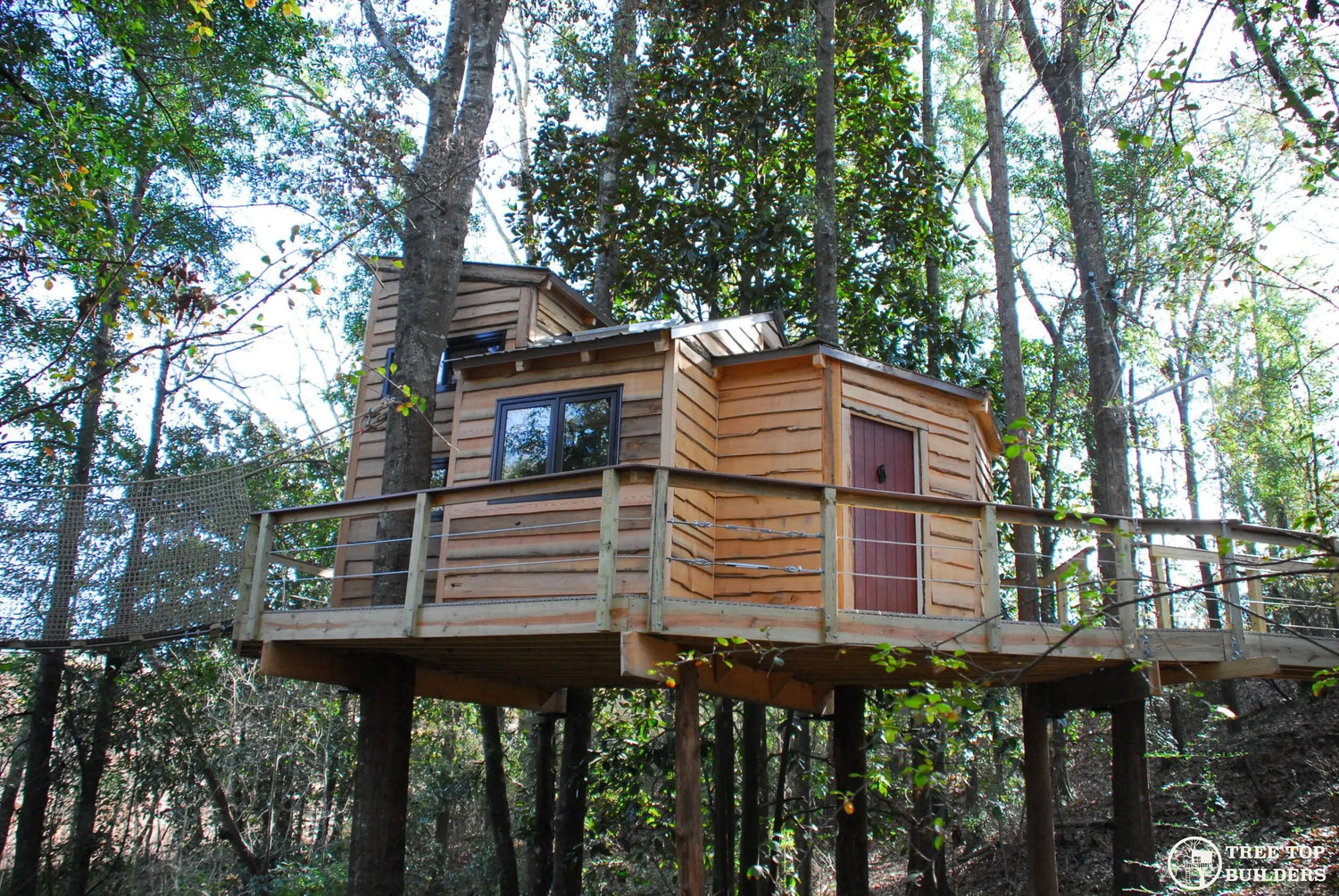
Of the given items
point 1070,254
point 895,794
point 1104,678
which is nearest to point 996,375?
point 1070,254

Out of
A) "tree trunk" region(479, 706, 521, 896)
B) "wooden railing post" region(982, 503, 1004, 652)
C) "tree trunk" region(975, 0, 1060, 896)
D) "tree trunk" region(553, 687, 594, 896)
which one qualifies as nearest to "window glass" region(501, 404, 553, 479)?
"tree trunk" region(553, 687, 594, 896)

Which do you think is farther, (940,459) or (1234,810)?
(1234,810)

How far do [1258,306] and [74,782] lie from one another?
30434 mm

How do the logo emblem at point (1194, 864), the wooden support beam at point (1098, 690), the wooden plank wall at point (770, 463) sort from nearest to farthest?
the wooden support beam at point (1098, 690), the wooden plank wall at point (770, 463), the logo emblem at point (1194, 864)

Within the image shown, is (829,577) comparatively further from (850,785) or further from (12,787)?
(12,787)

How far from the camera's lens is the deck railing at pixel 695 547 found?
23.4 ft

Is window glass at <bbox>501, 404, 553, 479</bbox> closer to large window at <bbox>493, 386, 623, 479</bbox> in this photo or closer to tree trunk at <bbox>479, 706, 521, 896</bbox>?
large window at <bbox>493, 386, 623, 479</bbox>

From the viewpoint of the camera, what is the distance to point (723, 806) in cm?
1337

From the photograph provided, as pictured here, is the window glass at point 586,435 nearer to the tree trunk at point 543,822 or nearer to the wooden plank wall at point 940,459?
the wooden plank wall at point 940,459

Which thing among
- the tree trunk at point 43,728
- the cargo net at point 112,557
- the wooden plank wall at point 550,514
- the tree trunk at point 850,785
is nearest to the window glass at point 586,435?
the wooden plank wall at point 550,514

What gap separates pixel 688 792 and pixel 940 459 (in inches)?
180

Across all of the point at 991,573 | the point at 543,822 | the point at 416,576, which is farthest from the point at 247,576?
the point at 991,573

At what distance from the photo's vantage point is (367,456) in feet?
36.3

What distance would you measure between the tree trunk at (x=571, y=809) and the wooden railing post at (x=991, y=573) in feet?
18.5
